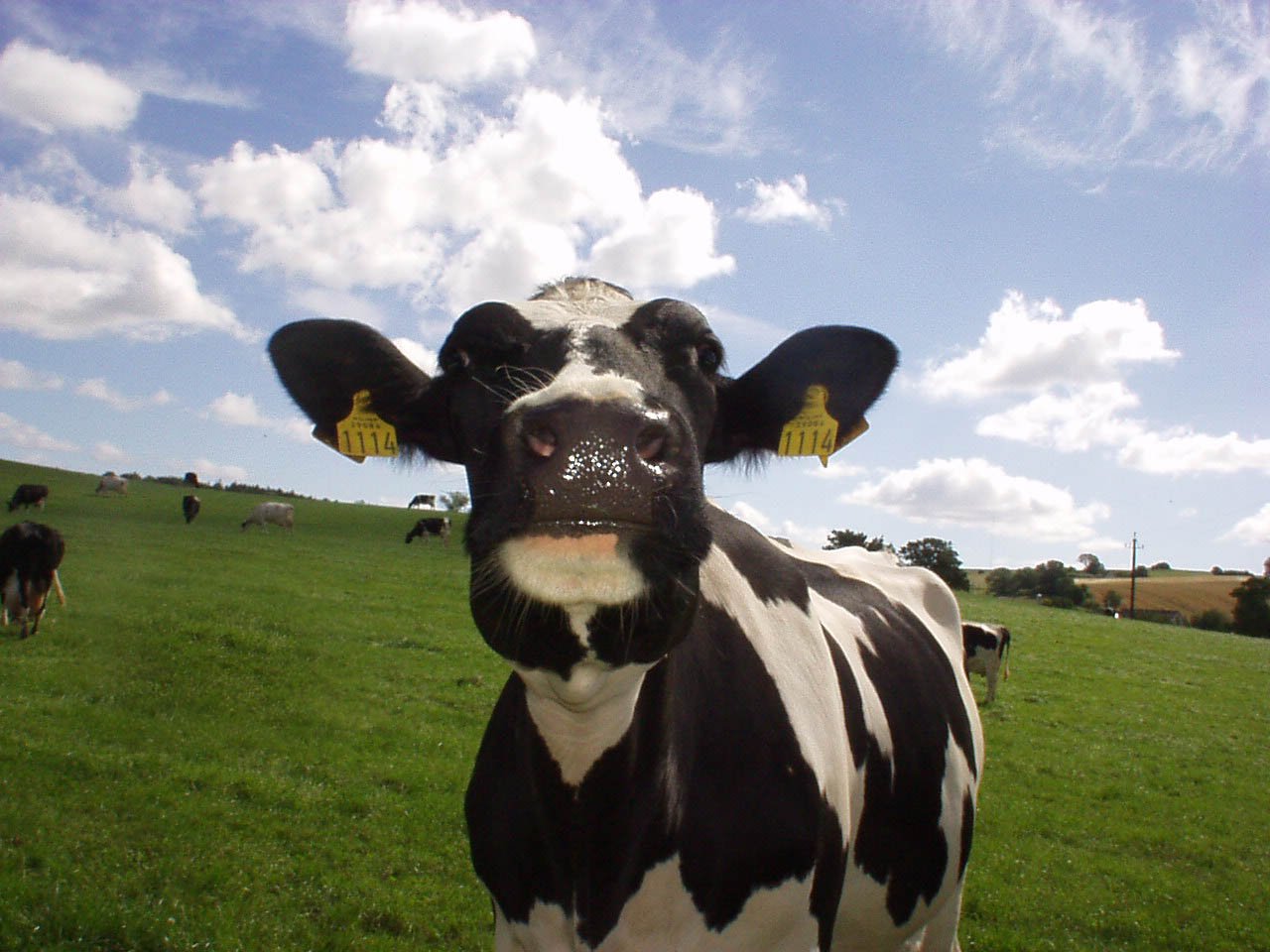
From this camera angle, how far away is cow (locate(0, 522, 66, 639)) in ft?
57.2

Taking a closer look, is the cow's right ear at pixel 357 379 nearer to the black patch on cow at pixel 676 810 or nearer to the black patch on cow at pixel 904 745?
the black patch on cow at pixel 676 810

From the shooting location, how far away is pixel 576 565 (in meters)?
2.28

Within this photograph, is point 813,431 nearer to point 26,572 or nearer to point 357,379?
point 357,379

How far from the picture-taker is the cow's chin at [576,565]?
227 cm

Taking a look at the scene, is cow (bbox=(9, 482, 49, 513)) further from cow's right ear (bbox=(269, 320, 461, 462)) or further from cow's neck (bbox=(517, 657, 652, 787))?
cow's neck (bbox=(517, 657, 652, 787))

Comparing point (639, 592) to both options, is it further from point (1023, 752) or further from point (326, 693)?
point (1023, 752)

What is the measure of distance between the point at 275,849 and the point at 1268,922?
10138mm

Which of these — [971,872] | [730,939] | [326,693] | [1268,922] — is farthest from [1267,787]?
[730,939]

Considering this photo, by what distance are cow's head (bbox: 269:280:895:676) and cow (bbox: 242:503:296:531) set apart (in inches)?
1917

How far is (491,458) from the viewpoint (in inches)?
103

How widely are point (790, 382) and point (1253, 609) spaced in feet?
301

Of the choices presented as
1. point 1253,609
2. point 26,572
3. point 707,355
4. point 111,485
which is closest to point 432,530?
point 111,485

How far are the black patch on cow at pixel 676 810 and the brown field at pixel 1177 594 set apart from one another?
95.4m

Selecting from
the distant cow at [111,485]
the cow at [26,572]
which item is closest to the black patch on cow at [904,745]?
the cow at [26,572]
